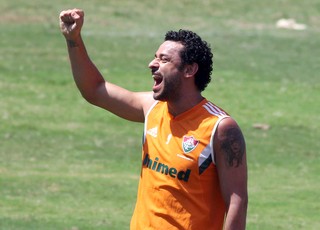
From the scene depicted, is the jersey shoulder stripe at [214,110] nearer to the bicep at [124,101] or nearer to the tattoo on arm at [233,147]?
the tattoo on arm at [233,147]

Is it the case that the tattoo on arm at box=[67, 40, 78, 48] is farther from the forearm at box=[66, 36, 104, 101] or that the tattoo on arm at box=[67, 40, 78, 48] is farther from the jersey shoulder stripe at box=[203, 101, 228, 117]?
the jersey shoulder stripe at box=[203, 101, 228, 117]

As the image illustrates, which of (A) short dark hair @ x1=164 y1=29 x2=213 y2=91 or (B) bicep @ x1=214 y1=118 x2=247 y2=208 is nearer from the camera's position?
(B) bicep @ x1=214 y1=118 x2=247 y2=208

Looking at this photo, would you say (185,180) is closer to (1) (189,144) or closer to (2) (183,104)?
(1) (189,144)

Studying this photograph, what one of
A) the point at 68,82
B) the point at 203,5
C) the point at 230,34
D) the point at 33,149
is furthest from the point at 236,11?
the point at 33,149

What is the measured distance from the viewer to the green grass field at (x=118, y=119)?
11352 mm

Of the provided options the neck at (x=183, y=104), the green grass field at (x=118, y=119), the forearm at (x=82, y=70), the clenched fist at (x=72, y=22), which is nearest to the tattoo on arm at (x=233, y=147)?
the neck at (x=183, y=104)

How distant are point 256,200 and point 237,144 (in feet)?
20.0

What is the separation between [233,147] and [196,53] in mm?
550

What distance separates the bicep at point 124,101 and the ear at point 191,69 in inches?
14.5

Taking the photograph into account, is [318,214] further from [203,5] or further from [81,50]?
[203,5]

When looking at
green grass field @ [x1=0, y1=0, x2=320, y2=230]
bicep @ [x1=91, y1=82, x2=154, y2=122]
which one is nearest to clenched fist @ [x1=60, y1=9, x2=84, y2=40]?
bicep @ [x1=91, y1=82, x2=154, y2=122]

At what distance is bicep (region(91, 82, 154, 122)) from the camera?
623 centimetres

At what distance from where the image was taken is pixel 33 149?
45.3ft

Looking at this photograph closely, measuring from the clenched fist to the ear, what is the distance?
2.23ft
